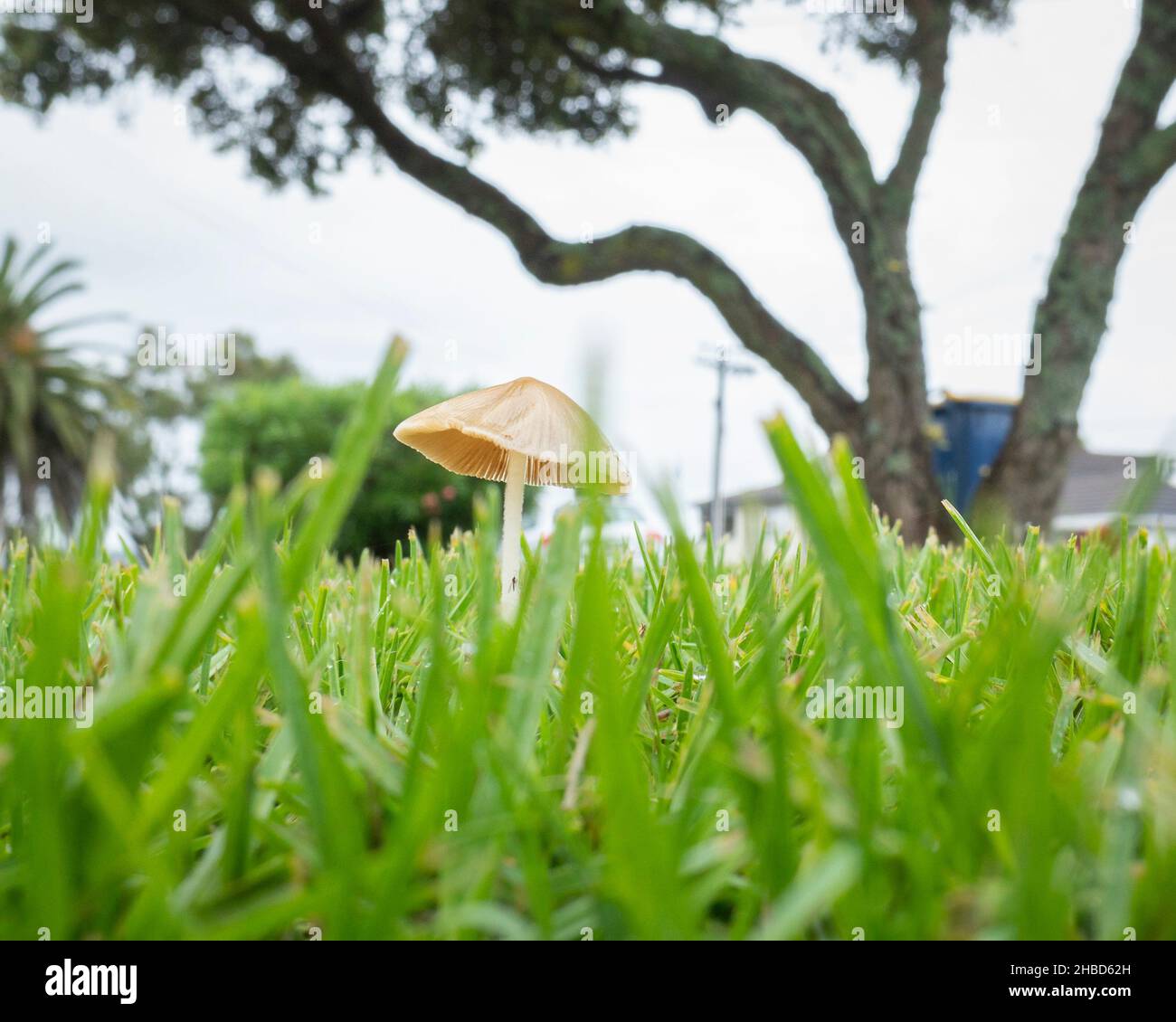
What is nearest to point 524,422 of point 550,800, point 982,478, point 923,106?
point 550,800

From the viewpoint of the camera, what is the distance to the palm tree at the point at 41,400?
2209cm

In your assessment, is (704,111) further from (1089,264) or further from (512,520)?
(512,520)

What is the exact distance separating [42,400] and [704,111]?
21.0 m

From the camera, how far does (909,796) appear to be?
0.46 meters

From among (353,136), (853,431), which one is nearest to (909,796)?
(853,431)

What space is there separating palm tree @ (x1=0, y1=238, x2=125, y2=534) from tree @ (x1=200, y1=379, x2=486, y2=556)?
12222 millimetres

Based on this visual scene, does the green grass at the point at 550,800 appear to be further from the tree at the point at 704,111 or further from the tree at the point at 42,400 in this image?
the tree at the point at 42,400

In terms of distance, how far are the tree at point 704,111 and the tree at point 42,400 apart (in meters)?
15.8

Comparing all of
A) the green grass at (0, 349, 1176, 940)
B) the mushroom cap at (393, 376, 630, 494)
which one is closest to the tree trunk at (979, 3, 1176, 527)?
the mushroom cap at (393, 376, 630, 494)

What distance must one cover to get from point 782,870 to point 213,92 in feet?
34.2

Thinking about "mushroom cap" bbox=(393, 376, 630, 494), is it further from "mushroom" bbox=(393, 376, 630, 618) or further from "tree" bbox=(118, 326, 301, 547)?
"tree" bbox=(118, 326, 301, 547)

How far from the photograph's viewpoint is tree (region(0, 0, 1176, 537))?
7.09 meters

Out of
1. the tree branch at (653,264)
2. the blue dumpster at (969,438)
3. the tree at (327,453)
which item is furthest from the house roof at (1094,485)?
the tree at (327,453)
